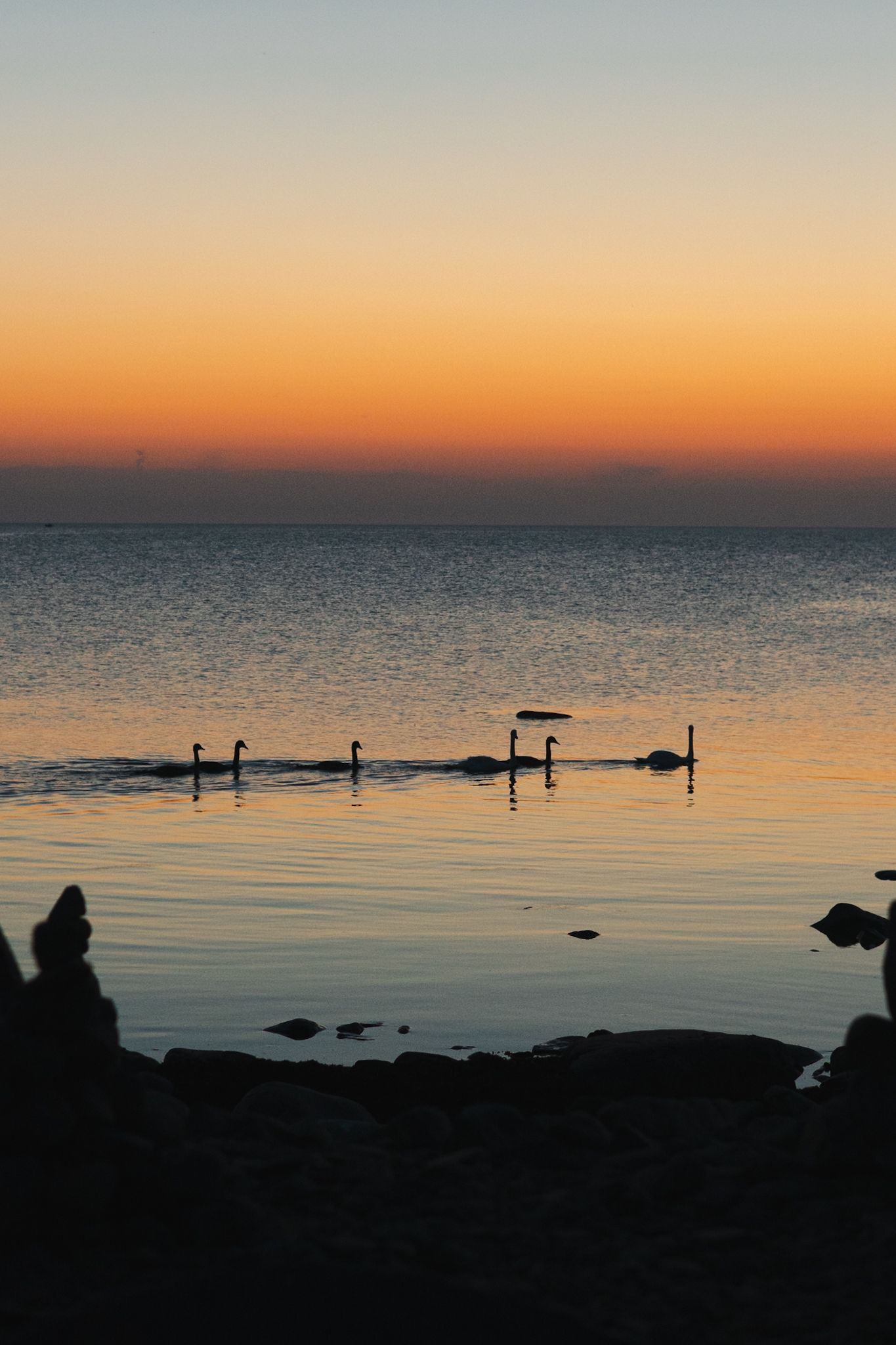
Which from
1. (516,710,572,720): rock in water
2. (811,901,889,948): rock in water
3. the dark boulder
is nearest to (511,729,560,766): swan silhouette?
(516,710,572,720): rock in water

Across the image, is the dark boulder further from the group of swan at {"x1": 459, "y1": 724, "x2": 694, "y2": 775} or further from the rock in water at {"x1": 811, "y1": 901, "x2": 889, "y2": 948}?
the group of swan at {"x1": 459, "y1": 724, "x2": 694, "y2": 775}

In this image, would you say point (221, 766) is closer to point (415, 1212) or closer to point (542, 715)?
point (542, 715)

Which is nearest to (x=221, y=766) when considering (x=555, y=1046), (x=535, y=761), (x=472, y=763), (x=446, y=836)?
(x=472, y=763)

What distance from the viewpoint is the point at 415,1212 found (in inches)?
370

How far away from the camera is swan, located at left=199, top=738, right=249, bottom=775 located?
4628cm

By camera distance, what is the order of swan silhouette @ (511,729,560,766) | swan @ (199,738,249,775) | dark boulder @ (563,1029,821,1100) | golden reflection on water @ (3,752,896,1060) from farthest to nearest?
1. swan silhouette @ (511,729,560,766)
2. swan @ (199,738,249,775)
3. golden reflection on water @ (3,752,896,1060)
4. dark boulder @ (563,1029,821,1100)

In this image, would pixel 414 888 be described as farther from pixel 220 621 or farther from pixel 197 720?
→ pixel 220 621

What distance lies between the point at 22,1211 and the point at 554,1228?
10.6 feet

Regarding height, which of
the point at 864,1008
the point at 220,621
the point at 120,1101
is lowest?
the point at 864,1008

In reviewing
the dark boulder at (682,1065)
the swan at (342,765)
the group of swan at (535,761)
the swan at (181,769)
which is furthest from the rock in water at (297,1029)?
the group of swan at (535,761)

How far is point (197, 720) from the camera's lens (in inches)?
2424

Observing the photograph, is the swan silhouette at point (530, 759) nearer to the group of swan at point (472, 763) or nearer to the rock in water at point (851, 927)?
the group of swan at point (472, 763)

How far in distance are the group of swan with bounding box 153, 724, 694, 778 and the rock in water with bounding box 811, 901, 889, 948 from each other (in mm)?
22785

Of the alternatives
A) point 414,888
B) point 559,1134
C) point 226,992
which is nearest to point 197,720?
point 414,888
